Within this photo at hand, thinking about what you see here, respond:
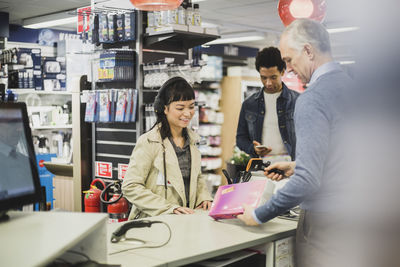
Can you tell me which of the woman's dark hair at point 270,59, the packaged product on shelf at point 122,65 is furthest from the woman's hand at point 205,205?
the packaged product on shelf at point 122,65

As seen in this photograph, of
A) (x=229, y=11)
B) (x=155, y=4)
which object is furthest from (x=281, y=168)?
(x=229, y=11)

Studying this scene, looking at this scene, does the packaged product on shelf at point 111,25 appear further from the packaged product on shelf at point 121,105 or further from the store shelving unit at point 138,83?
the packaged product on shelf at point 121,105

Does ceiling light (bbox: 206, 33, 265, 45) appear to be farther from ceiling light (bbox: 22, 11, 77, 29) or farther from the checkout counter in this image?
the checkout counter

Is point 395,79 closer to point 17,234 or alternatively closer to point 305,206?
point 17,234

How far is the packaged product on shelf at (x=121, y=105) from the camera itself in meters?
4.76

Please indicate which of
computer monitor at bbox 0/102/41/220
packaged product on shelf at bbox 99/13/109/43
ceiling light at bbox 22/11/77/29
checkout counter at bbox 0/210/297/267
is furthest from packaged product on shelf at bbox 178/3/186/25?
ceiling light at bbox 22/11/77/29

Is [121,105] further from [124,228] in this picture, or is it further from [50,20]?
[50,20]

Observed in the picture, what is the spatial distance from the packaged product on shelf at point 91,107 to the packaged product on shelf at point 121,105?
12.1 inches

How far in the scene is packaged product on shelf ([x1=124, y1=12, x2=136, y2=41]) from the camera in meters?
4.84

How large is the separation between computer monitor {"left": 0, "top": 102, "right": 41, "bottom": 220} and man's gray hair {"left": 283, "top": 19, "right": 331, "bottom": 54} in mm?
1199

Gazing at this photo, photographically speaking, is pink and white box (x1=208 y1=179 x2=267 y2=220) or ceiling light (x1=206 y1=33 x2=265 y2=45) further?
ceiling light (x1=206 y1=33 x2=265 y2=45)

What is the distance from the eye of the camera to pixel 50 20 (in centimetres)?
1029

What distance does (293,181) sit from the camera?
205 centimetres

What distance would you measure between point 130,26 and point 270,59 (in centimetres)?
168
